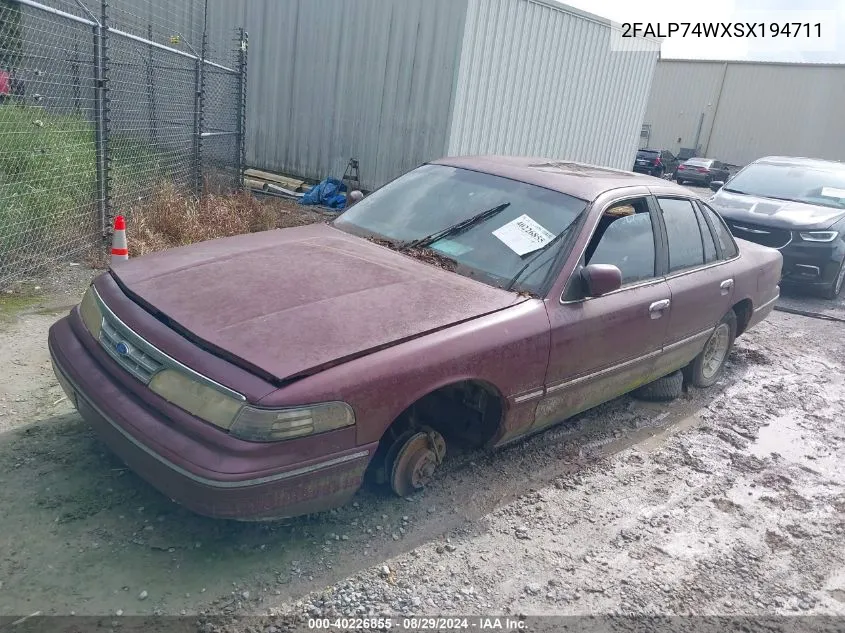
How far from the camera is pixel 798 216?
28.1 feet

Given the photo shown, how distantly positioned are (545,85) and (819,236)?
16.6 feet

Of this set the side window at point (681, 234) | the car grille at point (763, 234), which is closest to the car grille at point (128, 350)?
the side window at point (681, 234)

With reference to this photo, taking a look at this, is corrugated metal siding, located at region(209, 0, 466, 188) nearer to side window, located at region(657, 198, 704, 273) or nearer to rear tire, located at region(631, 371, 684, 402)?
side window, located at region(657, 198, 704, 273)

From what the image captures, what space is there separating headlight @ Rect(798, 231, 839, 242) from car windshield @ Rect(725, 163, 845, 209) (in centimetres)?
87

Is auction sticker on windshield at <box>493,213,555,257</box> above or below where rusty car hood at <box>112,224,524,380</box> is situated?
above

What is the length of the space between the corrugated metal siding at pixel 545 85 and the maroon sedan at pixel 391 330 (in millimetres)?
5830

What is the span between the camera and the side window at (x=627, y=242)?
12.5 feet

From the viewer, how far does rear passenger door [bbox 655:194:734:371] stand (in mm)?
4355

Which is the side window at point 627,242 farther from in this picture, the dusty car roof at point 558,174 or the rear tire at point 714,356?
the rear tire at point 714,356

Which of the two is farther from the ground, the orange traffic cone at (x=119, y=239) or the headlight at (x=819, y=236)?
the headlight at (x=819, y=236)

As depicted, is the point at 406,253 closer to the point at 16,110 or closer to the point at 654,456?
the point at 654,456

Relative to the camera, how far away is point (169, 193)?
746 centimetres

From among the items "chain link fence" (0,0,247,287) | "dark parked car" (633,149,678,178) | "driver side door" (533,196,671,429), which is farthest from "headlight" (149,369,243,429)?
"dark parked car" (633,149,678,178)

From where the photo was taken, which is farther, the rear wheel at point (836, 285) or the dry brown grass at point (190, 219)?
the rear wheel at point (836, 285)
